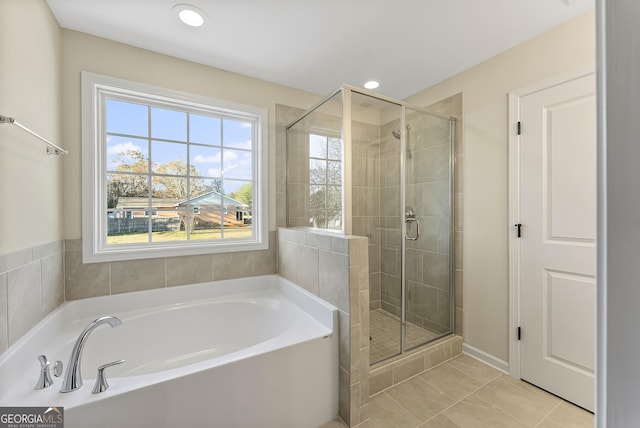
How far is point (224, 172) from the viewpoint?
93.7 inches

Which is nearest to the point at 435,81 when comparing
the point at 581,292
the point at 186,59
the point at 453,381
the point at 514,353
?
the point at 581,292

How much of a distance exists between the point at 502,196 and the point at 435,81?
123 centimetres

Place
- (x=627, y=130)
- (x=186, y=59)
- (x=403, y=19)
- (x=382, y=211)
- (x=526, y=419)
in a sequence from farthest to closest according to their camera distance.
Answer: (x=382, y=211) < (x=186, y=59) < (x=403, y=19) < (x=526, y=419) < (x=627, y=130)

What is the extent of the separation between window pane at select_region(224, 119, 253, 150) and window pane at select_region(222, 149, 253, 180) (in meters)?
0.06

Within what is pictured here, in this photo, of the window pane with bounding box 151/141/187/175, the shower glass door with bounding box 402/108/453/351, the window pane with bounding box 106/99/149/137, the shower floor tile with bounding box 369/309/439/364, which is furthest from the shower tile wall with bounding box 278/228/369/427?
the window pane with bounding box 106/99/149/137

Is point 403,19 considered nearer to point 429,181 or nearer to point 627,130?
point 429,181

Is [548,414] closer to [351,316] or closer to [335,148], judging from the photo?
[351,316]

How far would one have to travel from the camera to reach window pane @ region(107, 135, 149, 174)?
77.5 inches

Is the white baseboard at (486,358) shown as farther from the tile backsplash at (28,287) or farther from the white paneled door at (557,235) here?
the tile backsplash at (28,287)

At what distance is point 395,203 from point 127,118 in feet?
7.41

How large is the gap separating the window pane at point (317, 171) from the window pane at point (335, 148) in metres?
0.12

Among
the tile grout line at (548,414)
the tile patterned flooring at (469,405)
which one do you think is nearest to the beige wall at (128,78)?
the tile patterned flooring at (469,405)

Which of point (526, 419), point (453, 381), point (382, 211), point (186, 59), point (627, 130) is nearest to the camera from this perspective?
point (627, 130)

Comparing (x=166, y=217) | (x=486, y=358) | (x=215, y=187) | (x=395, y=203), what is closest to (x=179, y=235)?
(x=166, y=217)
